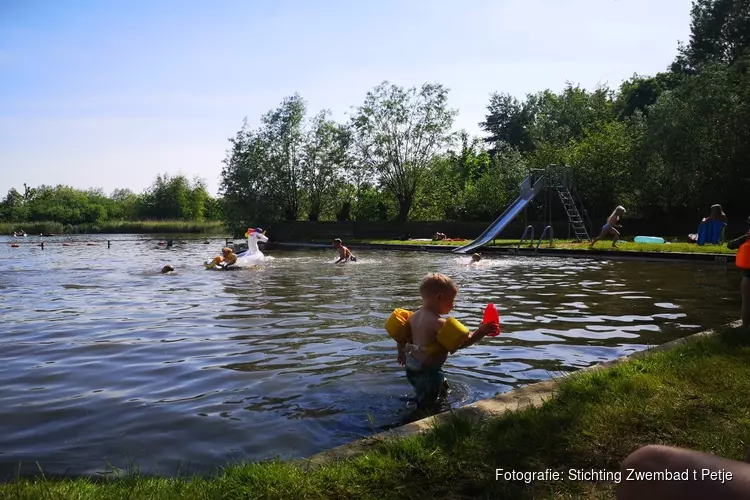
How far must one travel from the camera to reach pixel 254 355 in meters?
→ 7.18

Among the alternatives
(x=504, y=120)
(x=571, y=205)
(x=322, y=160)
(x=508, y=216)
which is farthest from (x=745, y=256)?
(x=504, y=120)

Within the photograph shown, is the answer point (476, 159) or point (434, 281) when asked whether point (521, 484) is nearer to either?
point (434, 281)

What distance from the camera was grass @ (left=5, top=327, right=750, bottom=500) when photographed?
2.85 m

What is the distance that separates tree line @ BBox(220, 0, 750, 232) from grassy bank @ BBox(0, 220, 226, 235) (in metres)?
22.8

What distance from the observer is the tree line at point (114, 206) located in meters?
96.2

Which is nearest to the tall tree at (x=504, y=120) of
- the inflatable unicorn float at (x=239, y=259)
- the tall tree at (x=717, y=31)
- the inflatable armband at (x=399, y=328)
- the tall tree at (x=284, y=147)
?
the tall tree at (x=717, y=31)

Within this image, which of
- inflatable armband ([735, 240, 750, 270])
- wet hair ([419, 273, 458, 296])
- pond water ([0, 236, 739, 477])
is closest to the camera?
pond water ([0, 236, 739, 477])

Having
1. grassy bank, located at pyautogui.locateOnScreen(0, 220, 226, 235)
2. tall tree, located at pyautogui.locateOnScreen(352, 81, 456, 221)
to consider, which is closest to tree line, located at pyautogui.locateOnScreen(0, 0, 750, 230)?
tall tree, located at pyautogui.locateOnScreen(352, 81, 456, 221)

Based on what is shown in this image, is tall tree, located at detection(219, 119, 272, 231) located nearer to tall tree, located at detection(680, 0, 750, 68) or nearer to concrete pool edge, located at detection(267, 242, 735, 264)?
concrete pool edge, located at detection(267, 242, 735, 264)

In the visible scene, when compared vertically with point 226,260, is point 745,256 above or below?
above

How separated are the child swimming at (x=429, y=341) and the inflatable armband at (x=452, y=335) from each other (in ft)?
0.46

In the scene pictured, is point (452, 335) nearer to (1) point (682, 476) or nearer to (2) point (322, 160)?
(1) point (682, 476)

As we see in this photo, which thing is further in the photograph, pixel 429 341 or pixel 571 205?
pixel 571 205

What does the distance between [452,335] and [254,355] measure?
129 inches
